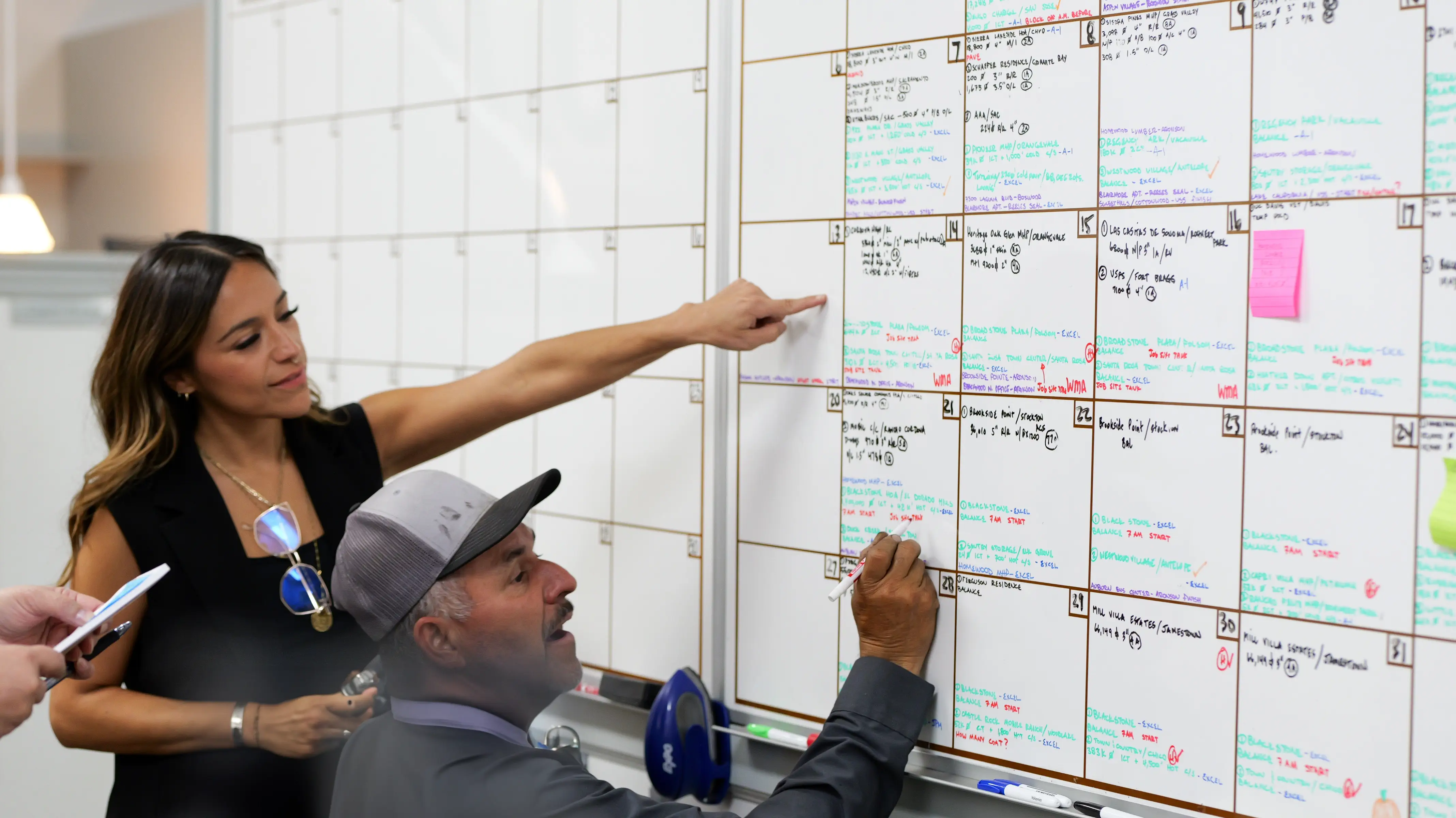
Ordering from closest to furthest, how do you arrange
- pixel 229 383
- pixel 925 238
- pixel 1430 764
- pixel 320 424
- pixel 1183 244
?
pixel 1430 764 < pixel 1183 244 < pixel 925 238 < pixel 229 383 < pixel 320 424

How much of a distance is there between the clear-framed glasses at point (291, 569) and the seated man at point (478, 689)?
Answer: 1.01 ft

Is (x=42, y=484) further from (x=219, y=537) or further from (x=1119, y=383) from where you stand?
(x=1119, y=383)

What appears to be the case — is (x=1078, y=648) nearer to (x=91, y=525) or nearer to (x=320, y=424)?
(x=320, y=424)

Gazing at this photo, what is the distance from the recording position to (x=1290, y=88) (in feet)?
4.17

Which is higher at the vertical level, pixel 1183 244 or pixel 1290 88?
pixel 1290 88

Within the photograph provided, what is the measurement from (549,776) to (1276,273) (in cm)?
101

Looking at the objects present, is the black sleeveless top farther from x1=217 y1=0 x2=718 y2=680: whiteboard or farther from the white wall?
the white wall

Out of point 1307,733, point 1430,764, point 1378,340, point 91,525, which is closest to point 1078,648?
point 1307,733

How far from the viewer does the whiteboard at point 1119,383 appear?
1224 millimetres

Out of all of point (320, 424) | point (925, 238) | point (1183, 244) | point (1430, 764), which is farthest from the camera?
point (320, 424)

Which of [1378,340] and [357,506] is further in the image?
[357,506]

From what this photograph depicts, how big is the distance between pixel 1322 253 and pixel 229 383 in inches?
58.7

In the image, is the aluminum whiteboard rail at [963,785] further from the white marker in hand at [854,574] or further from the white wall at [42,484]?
the white wall at [42,484]

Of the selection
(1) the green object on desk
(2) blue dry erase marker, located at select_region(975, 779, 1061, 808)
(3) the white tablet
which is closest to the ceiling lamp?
(3) the white tablet
